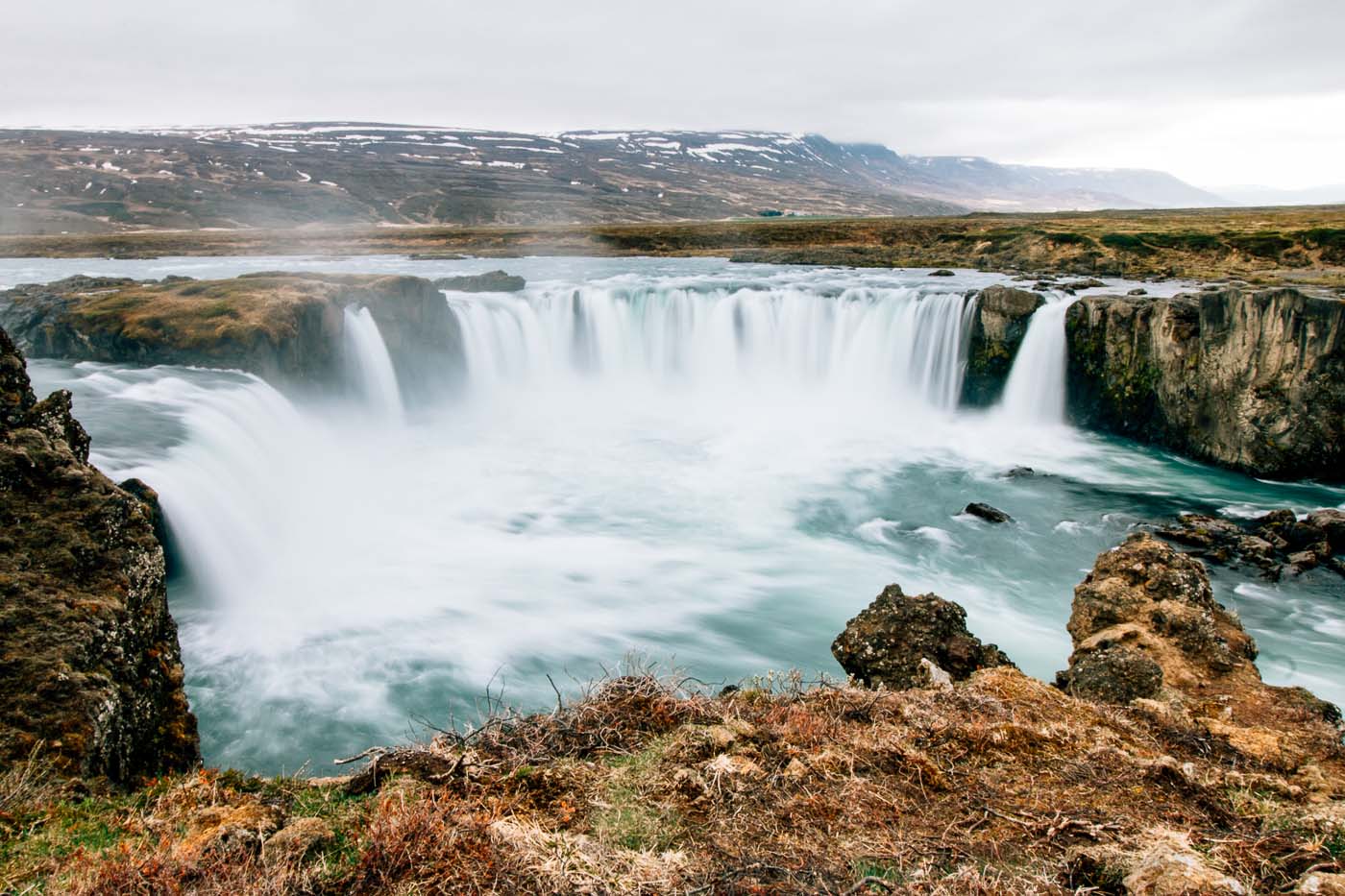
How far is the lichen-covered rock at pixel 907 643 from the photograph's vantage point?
6844 mm

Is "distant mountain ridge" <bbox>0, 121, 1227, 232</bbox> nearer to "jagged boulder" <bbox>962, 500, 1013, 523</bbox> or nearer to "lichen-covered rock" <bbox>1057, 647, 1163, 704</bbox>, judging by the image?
"jagged boulder" <bbox>962, 500, 1013, 523</bbox>

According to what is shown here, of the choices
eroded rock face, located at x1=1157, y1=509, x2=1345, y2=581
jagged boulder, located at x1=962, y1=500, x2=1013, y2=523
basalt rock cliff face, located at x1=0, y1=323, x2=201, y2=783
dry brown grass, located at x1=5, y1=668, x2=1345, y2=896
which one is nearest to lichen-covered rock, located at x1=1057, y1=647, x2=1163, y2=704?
dry brown grass, located at x1=5, y1=668, x2=1345, y2=896

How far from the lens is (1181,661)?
6.53 m

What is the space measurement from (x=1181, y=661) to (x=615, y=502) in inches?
509

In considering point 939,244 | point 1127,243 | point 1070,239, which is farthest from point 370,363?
point 939,244

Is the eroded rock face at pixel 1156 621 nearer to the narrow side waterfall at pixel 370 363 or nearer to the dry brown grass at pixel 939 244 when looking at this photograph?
the narrow side waterfall at pixel 370 363

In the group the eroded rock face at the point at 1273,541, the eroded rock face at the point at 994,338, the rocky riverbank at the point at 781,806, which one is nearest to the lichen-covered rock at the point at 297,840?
the rocky riverbank at the point at 781,806

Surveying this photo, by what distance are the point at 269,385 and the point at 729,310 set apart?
17714 millimetres

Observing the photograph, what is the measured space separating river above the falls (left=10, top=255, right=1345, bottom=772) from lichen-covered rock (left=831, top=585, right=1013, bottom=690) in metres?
2.78

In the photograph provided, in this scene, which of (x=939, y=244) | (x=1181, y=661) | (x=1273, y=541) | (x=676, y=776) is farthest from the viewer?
(x=939, y=244)

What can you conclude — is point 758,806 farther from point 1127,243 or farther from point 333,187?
point 333,187

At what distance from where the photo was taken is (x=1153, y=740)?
4.68 meters

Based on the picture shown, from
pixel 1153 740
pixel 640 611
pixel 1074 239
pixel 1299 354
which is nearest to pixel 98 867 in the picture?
pixel 1153 740

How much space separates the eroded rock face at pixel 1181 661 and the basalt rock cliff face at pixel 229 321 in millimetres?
18760
